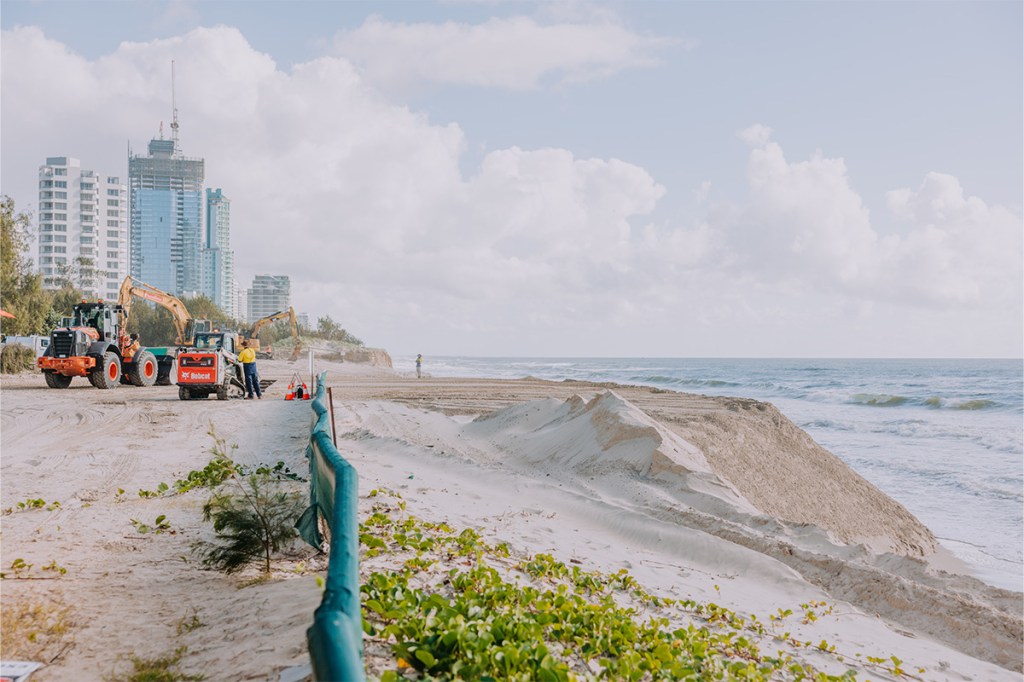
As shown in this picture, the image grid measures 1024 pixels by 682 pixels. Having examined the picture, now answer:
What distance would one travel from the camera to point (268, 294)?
15575 cm

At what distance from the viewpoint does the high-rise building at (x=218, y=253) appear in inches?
5266

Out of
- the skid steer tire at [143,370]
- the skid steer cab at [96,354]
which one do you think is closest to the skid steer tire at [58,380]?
the skid steer cab at [96,354]

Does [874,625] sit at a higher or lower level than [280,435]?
lower

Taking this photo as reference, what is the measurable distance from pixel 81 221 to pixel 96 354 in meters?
94.0

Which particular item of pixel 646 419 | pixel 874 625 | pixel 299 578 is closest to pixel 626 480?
pixel 646 419

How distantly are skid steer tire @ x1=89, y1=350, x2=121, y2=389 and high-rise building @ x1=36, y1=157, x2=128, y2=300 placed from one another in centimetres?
8296

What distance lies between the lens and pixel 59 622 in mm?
4199

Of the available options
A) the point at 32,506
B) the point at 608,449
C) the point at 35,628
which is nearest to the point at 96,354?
the point at 32,506

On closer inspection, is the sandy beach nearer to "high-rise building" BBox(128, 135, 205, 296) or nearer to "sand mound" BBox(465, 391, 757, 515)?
"sand mound" BBox(465, 391, 757, 515)

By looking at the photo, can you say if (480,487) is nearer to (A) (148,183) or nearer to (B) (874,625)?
Result: (B) (874,625)

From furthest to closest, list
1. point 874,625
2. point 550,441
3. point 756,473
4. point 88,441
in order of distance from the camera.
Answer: point 550,441 → point 756,473 → point 88,441 → point 874,625

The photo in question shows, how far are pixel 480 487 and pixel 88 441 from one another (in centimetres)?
752

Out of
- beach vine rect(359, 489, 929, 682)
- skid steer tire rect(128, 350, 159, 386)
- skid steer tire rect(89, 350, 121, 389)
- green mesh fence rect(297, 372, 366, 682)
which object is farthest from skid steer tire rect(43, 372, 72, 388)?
green mesh fence rect(297, 372, 366, 682)

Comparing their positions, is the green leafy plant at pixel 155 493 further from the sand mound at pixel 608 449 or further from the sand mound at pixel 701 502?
the sand mound at pixel 608 449
